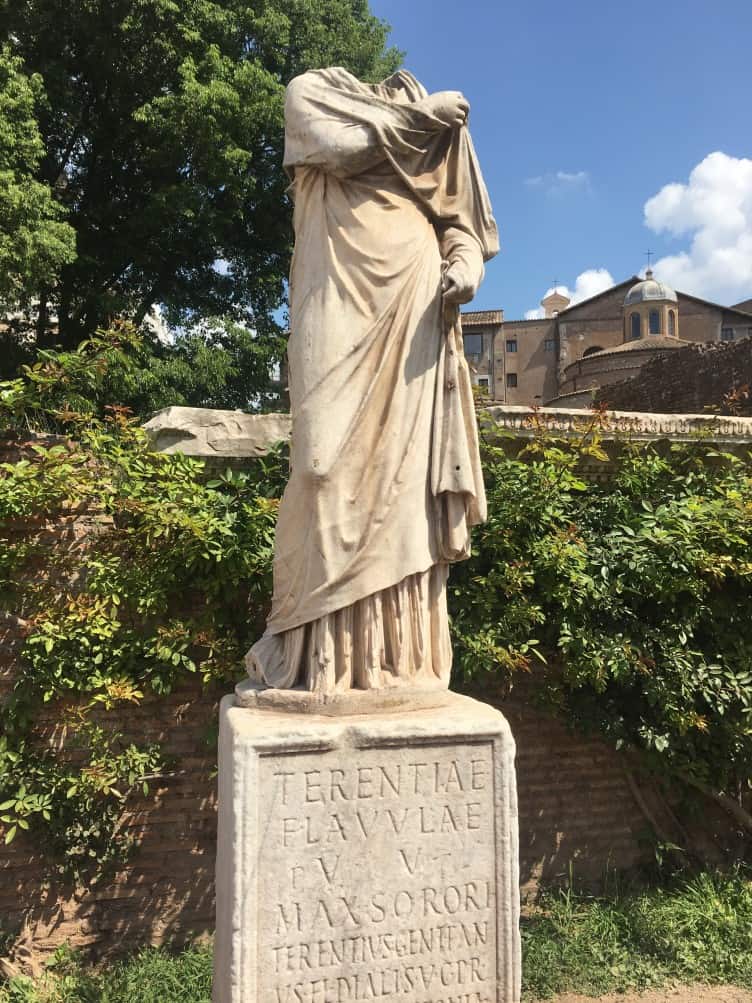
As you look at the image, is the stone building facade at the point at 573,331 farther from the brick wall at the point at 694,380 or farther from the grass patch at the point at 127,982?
the grass patch at the point at 127,982

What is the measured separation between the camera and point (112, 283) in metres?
11.5

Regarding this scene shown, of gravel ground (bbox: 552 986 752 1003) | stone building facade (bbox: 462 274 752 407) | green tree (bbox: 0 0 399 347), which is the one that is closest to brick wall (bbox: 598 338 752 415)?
green tree (bbox: 0 0 399 347)

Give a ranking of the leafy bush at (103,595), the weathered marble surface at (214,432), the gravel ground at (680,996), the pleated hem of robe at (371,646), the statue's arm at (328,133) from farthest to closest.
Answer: the weathered marble surface at (214,432)
the leafy bush at (103,595)
the gravel ground at (680,996)
the statue's arm at (328,133)
the pleated hem of robe at (371,646)

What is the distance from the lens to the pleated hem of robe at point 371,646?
2.26m

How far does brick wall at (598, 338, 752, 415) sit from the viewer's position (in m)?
8.98

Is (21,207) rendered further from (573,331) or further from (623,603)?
(573,331)

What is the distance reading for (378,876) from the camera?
82.8 inches

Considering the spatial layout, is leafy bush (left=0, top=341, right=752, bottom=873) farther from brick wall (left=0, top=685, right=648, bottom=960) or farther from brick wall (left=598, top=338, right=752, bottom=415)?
brick wall (left=598, top=338, right=752, bottom=415)

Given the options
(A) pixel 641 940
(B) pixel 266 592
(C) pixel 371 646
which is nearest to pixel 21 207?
(B) pixel 266 592

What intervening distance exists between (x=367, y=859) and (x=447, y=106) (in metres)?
2.43

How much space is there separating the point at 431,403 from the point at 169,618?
2467mm

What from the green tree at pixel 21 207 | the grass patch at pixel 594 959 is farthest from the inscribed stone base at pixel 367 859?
the green tree at pixel 21 207

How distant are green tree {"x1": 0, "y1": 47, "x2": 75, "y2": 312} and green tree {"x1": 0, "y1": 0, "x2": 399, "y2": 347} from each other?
114 cm

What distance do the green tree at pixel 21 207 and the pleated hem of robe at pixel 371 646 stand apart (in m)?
7.15
